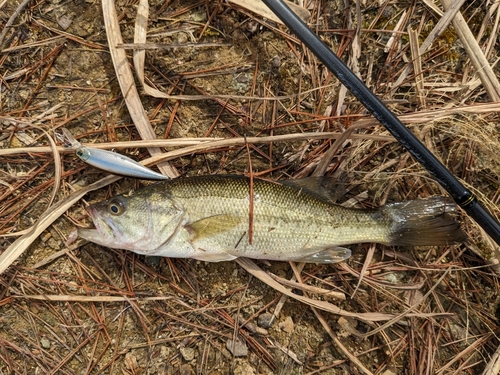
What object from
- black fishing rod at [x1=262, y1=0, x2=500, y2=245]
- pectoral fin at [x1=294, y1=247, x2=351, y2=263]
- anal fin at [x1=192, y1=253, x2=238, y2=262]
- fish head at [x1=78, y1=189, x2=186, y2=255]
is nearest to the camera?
black fishing rod at [x1=262, y1=0, x2=500, y2=245]

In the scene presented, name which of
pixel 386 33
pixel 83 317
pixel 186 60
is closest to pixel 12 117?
pixel 186 60

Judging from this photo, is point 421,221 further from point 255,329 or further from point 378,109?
point 255,329

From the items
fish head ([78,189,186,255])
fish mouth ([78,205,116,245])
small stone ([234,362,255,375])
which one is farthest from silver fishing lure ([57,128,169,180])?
small stone ([234,362,255,375])

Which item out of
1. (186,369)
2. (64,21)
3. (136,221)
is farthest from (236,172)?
(64,21)

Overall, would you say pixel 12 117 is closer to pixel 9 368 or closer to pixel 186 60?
pixel 186 60

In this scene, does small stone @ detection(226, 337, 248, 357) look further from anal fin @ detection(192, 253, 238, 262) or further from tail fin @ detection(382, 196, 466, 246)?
tail fin @ detection(382, 196, 466, 246)
